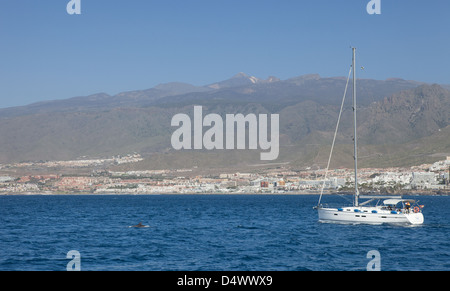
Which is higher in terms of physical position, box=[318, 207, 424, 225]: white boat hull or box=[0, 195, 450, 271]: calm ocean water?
box=[318, 207, 424, 225]: white boat hull

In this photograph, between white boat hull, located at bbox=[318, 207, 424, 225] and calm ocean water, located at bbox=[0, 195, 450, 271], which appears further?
white boat hull, located at bbox=[318, 207, 424, 225]

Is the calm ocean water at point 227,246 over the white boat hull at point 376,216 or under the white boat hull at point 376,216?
under

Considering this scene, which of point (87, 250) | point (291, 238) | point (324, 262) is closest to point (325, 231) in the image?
point (291, 238)

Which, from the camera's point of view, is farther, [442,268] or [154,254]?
[154,254]

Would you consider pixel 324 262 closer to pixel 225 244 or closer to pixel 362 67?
pixel 225 244

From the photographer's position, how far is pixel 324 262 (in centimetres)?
4397

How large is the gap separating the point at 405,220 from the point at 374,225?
3859 millimetres

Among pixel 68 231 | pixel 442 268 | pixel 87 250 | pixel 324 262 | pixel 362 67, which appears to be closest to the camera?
pixel 442 268

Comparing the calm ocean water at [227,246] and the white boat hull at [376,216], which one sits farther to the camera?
the white boat hull at [376,216]

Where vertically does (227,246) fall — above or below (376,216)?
below

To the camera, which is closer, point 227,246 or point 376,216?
point 227,246
